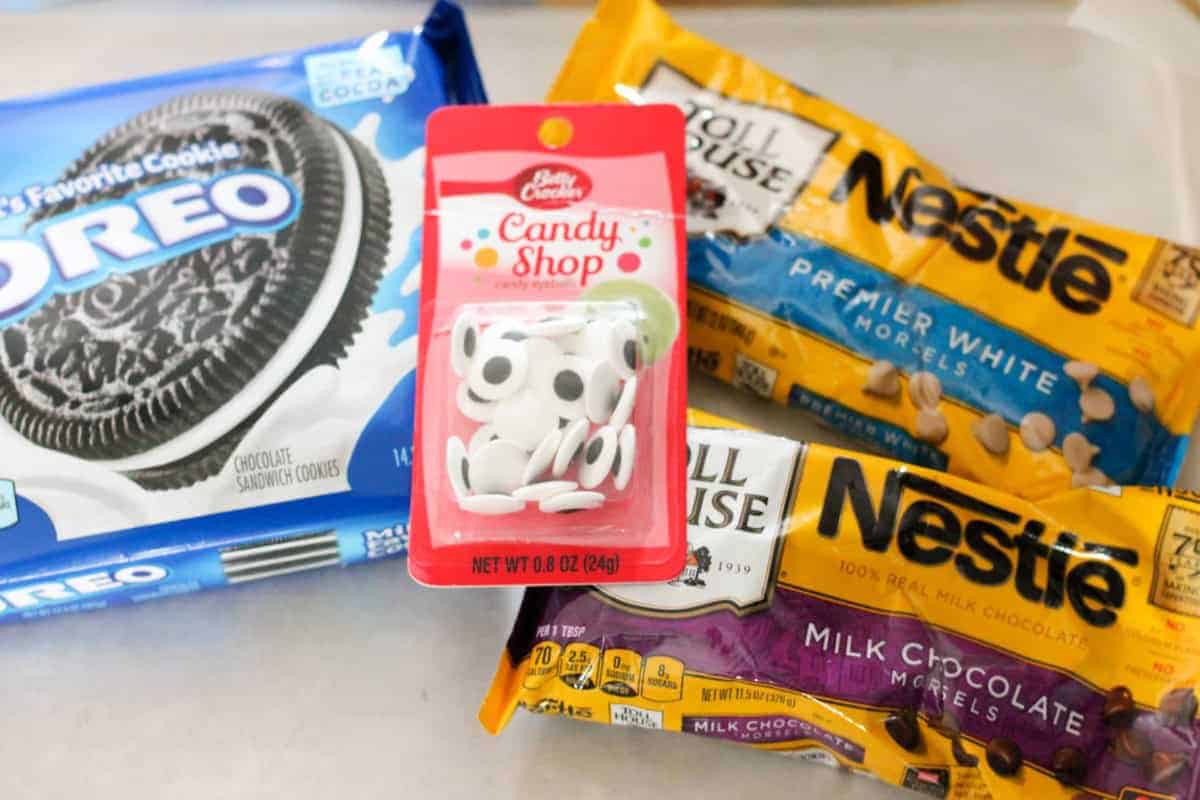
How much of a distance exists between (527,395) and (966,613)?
0.84 feet

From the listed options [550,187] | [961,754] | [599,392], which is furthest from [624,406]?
[961,754]

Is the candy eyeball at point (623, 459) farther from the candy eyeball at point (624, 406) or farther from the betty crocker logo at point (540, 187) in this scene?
the betty crocker logo at point (540, 187)

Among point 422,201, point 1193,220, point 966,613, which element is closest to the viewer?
point 966,613

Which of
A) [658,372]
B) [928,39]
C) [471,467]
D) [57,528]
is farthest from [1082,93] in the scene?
[57,528]

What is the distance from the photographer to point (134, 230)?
66 cm

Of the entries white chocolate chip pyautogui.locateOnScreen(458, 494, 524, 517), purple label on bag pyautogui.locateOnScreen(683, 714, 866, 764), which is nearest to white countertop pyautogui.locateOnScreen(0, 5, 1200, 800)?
purple label on bag pyautogui.locateOnScreen(683, 714, 866, 764)

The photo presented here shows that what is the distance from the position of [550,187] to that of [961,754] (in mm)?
381

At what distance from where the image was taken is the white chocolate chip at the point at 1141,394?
64cm

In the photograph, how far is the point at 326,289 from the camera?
2.11ft

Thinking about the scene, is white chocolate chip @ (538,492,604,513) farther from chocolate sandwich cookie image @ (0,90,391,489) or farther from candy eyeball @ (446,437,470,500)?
chocolate sandwich cookie image @ (0,90,391,489)

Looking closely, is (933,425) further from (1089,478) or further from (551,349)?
(551,349)

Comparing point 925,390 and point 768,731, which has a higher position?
point 925,390

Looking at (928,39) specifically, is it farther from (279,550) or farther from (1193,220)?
(279,550)

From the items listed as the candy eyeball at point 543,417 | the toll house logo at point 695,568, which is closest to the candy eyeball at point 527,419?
the candy eyeball at point 543,417
